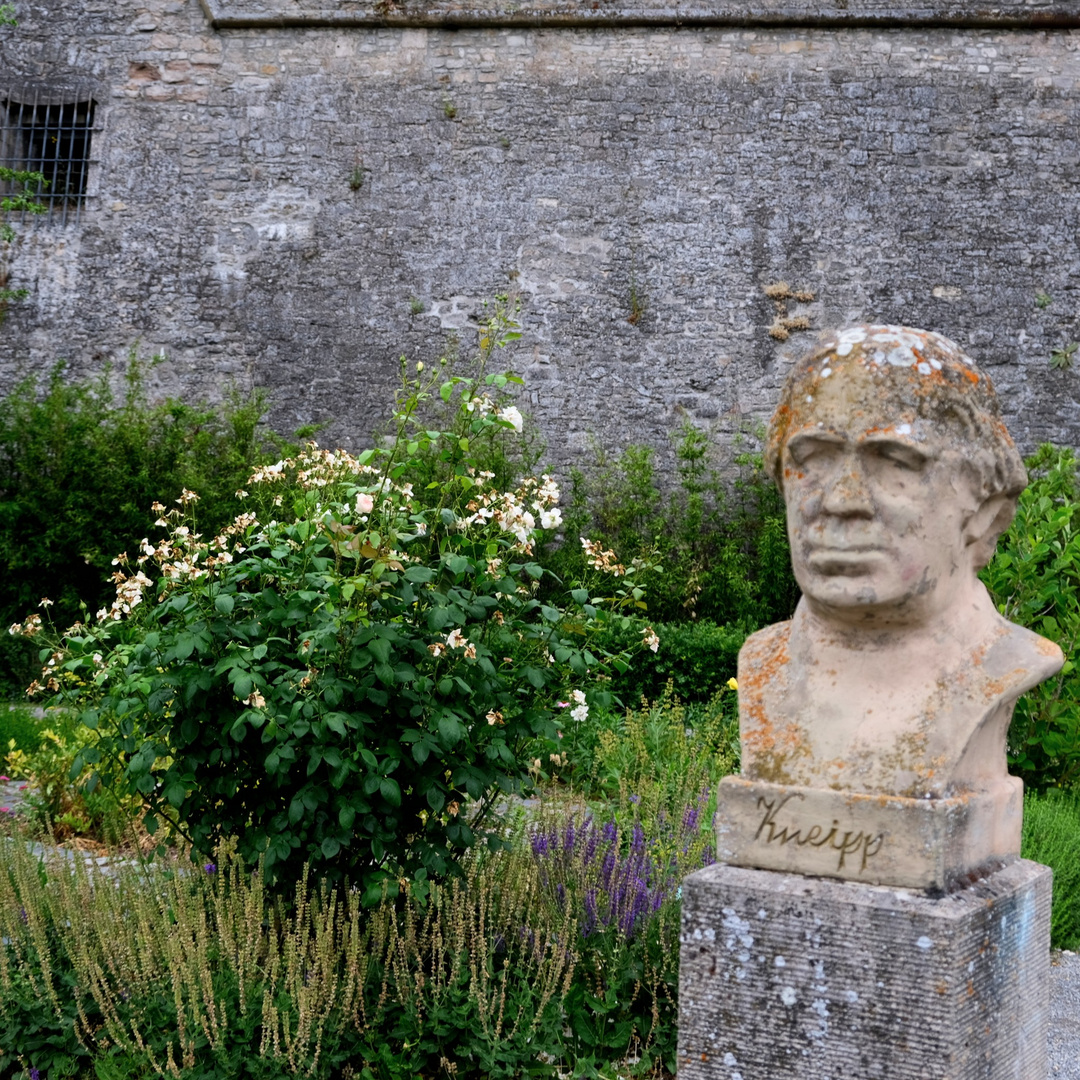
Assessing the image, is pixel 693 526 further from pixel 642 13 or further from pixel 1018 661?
pixel 1018 661

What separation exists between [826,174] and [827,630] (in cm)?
854

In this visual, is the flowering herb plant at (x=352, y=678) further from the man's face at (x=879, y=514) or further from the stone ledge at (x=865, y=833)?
the man's face at (x=879, y=514)

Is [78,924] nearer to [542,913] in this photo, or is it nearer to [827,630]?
[542,913]

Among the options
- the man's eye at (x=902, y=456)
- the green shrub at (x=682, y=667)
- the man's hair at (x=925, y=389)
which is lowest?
the green shrub at (x=682, y=667)

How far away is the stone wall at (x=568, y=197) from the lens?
33.5 ft

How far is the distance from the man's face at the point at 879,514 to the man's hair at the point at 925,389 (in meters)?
0.04

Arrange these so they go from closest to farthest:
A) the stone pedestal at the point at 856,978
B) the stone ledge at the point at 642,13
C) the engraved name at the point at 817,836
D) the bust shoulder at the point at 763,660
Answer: the stone pedestal at the point at 856,978
the engraved name at the point at 817,836
the bust shoulder at the point at 763,660
the stone ledge at the point at 642,13

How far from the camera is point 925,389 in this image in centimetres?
249

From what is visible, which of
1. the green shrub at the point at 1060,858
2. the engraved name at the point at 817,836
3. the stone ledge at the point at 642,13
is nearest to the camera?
the engraved name at the point at 817,836

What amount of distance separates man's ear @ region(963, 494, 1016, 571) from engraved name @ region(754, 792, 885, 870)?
0.66 m

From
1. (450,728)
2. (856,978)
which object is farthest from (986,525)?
(450,728)

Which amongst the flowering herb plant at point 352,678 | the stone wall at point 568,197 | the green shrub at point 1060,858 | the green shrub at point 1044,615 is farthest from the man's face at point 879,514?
the stone wall at point 568,197

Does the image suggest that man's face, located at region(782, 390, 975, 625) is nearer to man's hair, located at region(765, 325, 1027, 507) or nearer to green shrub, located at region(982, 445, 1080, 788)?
man's hair, located at region(765, 325, 1027, 507)

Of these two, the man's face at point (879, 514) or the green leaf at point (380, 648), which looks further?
the green leaf at point (380, 648)
